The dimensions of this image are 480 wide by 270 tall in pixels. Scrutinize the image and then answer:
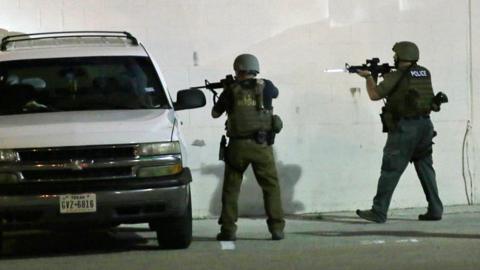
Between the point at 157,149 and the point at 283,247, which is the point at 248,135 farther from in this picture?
the point at 157,149

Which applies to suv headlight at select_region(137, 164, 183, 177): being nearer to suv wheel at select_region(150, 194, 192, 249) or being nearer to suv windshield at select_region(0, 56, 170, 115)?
suv wheel at select_region(150, 194, 192, 249)

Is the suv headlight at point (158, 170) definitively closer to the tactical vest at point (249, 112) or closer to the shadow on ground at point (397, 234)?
the tactical vest at point (249, 112)

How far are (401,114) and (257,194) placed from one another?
7.20ft

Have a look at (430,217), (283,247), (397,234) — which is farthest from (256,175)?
(430,217)

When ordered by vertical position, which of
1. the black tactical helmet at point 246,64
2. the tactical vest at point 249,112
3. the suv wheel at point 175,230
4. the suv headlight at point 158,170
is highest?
the black tactical helmet at point 246,64

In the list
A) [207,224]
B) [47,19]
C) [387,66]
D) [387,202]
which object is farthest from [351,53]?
[47,19]

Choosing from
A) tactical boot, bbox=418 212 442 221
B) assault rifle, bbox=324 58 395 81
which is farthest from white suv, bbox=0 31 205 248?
tactical boot, bbox=418 212 442 221

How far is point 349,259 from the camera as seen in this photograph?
7945 millimetres

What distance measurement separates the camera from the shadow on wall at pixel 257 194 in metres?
11.0

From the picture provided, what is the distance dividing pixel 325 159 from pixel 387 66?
172 cm

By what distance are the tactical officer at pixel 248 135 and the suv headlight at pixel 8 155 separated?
218 centimetres

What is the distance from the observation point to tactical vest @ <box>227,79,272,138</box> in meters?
8.80

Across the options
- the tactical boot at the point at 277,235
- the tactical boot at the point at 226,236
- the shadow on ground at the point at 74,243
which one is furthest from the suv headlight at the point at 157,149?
the tactical boot at the point at 277,235

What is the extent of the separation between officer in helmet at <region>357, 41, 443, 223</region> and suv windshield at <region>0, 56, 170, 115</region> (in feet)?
8.23
